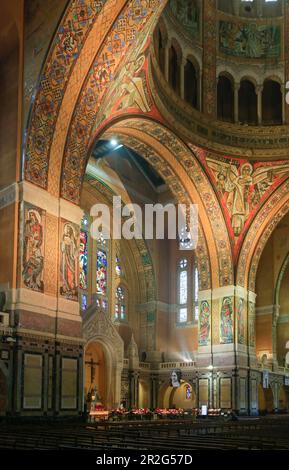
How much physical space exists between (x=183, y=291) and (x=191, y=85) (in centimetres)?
941

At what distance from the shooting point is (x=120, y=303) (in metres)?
26.7

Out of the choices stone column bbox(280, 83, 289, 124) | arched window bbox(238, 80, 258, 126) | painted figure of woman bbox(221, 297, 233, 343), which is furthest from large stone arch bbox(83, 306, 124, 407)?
stone column bbox(280, 83, 289, 124)

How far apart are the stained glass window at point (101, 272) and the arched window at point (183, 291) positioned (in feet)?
13.4

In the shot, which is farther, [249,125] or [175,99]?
[249,125]

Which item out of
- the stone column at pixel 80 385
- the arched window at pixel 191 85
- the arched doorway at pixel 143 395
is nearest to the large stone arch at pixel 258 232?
the arched window at pixel 191 85

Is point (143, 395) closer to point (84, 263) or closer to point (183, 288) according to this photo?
point (183, 288)

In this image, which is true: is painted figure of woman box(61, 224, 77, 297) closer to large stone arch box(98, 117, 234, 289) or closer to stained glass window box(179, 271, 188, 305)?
large stone arch box(98, 117, 234, 289)

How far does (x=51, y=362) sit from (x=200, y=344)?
36.0ft

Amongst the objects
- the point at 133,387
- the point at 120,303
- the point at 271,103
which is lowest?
the point at 133,387

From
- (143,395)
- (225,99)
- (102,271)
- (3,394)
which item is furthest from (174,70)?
(3,394)

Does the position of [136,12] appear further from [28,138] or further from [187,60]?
[187,60]

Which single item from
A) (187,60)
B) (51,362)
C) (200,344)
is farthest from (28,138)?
(200,344)

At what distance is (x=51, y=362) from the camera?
46.6 feet

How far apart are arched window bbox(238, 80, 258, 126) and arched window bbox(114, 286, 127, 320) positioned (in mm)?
8863
